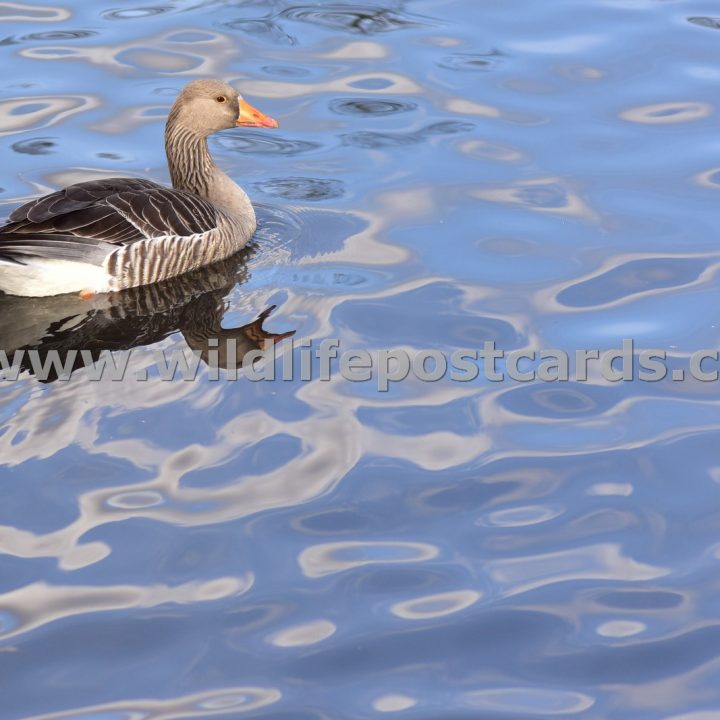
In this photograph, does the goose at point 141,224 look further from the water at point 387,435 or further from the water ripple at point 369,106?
the water ripple at point 369,106

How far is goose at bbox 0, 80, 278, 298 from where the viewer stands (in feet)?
28.8

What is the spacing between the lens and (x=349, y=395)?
7770 mm

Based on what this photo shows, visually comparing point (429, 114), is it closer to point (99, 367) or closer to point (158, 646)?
point (99, 367)

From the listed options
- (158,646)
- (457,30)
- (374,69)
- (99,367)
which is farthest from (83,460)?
(457,30)

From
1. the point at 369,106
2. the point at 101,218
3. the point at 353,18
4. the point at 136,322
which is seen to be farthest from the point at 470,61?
the point at 136,322

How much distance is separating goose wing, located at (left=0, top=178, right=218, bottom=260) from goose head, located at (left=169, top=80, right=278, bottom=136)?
0.74 m

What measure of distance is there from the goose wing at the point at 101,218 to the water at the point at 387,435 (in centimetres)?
43

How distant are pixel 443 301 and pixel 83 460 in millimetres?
2901

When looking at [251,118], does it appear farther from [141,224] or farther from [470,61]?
[470,61]

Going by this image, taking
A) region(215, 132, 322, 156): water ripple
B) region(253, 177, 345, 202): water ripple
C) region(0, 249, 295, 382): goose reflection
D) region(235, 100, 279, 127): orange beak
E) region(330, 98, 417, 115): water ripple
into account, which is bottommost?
region(0, 249, 295, 382): goose reflection

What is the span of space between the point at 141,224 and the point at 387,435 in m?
2.85

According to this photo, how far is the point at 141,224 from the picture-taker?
9.21 meters

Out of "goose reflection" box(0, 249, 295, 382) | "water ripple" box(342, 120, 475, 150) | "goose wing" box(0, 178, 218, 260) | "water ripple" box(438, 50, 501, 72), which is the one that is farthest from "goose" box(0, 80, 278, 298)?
"water ripple" box(438, 50, 501, 72)

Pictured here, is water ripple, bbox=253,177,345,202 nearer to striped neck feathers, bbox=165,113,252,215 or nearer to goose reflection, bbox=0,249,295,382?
striped neck feathers, bbox=165,113,252,215
